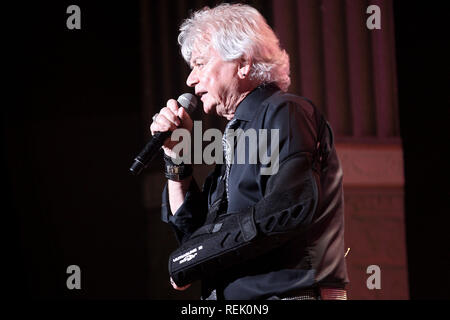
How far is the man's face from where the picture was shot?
1415mm

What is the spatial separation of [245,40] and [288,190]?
425 mm

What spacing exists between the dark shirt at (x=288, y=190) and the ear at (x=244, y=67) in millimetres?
96

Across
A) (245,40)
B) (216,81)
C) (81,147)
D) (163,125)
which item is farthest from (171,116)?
(81,147)

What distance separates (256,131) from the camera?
127cm

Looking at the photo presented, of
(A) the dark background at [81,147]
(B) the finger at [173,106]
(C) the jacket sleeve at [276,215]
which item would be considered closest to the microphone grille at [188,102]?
(B) the finger at [173,106]

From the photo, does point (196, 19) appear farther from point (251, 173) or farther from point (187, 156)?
point (251, 173)

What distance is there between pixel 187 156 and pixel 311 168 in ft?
1.57

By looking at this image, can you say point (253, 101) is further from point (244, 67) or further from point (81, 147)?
point (81, 147)

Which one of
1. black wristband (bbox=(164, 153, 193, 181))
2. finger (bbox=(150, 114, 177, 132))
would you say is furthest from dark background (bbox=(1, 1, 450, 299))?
finger (bbox=(150, 114, 177, 132))

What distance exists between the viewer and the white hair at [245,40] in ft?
4.58

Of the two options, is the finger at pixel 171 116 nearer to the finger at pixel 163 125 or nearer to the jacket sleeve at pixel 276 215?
the finger at pixel 163 125

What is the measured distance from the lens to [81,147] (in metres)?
2.56

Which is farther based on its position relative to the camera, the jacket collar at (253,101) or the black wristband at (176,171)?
the black wristband at (176,171)
